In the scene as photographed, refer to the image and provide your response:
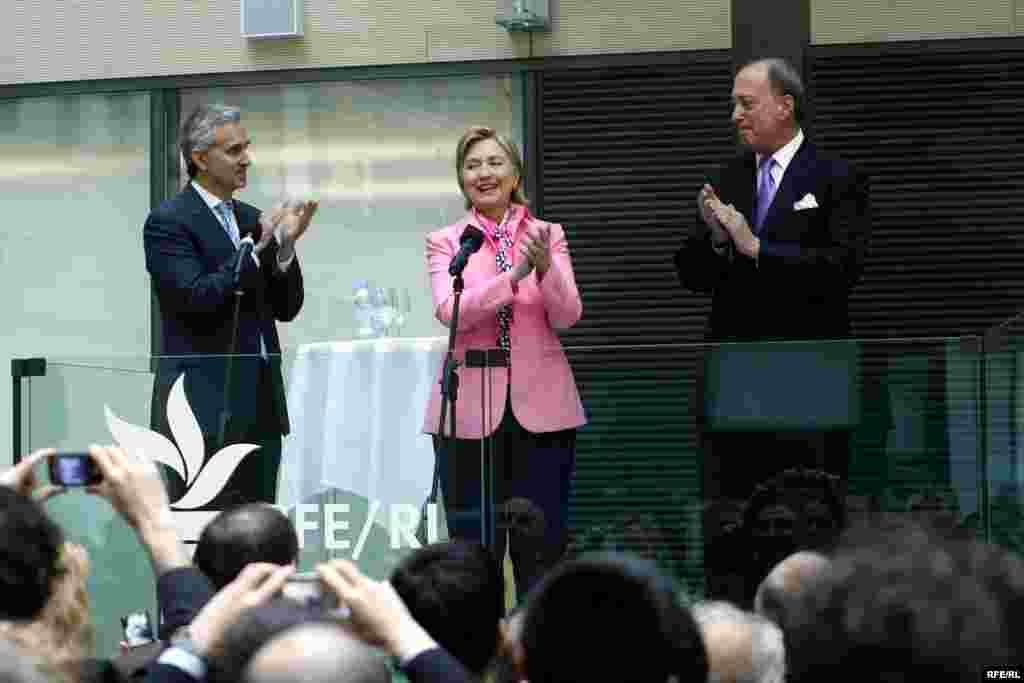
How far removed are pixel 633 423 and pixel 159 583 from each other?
2449 millimetres

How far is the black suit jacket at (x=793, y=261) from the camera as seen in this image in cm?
578

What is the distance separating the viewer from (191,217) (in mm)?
6133

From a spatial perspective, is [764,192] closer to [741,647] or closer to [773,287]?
[773,287]

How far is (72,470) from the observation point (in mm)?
3283

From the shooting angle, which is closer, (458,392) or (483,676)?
(483,676)

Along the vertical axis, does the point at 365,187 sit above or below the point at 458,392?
above

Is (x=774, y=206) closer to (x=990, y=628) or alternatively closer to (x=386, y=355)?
(x=386, y=355)

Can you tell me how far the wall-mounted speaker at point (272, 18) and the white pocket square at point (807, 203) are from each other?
3.65 m

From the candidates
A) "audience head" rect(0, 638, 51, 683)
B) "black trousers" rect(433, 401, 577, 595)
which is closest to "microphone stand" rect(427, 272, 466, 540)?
"black trousers" rect(433, 401, 577, 595)

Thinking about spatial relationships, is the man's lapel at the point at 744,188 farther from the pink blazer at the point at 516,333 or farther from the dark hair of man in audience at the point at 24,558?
the dark hair of man in audience at the point at 24,558

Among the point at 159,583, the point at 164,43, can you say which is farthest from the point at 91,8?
the point at 159,583

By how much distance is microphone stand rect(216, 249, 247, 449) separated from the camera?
224 inches

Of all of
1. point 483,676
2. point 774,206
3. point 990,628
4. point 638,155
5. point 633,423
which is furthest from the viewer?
point 638,155

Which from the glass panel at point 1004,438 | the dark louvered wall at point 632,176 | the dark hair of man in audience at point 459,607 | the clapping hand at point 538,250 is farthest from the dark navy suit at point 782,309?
the dark louvered wall at point 632,176
